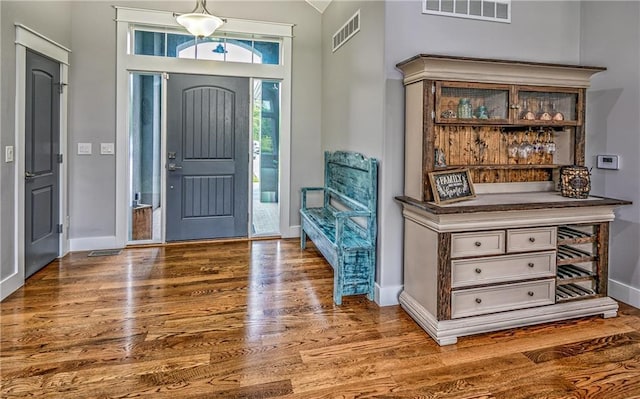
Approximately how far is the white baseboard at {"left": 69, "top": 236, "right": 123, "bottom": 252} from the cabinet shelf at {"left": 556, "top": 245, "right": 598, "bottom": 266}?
4.47 m

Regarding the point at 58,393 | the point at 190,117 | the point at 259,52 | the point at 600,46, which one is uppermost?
the point at 259,52

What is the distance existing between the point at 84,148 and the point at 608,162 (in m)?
5.14

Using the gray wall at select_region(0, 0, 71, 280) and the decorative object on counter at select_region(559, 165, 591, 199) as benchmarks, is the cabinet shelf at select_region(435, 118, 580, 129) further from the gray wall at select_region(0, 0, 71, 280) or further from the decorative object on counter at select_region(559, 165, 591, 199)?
the gray wall at select_region(0, 0, 71, 280)

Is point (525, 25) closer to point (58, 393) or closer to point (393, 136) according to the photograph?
point (393, 136)

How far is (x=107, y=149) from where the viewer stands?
15.3 feet

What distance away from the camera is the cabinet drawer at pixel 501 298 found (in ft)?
8.70

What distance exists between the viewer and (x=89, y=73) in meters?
4.53

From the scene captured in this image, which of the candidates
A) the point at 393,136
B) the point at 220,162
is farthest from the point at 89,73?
the point at 393,136

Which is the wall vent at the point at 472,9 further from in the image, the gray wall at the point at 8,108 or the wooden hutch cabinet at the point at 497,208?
the gray wall at the point at 8,108

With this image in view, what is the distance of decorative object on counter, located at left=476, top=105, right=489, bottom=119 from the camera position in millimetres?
3092

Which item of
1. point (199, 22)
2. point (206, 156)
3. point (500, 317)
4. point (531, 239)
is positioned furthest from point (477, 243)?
point (206, 156)

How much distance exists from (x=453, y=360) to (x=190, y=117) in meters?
3.98

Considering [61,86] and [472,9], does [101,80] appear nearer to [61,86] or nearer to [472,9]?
[61,86]

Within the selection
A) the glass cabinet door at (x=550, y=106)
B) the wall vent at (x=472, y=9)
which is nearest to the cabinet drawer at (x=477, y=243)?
the glass cabinet door at (x=550, y=106)
